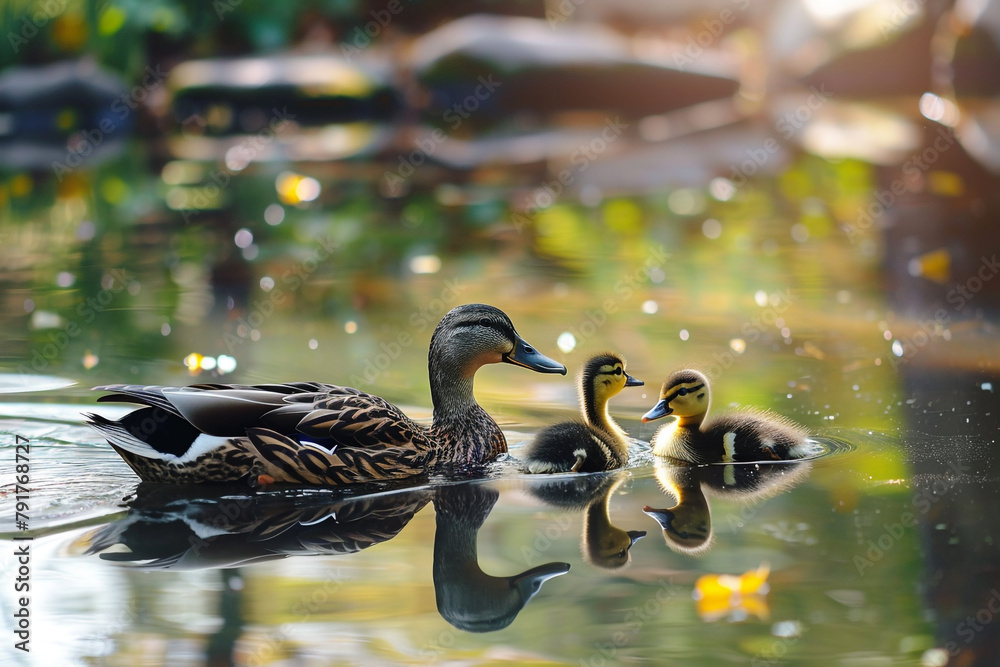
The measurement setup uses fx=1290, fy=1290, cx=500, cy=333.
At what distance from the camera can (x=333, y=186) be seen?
47.3 ft

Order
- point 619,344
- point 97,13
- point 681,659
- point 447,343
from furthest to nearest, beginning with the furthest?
point 97,13
point 619,344
point 447,343
point 681,659

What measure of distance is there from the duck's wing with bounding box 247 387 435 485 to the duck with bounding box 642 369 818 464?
1.26m

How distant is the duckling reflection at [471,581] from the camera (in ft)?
13.9

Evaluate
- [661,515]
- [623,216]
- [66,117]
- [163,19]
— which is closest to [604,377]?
[661,515]

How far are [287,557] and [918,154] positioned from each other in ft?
43.4

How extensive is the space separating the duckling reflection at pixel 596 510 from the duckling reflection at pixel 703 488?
17cm

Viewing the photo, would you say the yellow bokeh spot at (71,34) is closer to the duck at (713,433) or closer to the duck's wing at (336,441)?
the duck's wing at (336,441)

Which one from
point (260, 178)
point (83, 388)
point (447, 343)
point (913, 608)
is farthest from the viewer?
point (260, 178)

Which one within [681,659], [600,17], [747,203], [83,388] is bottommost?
[681,659]

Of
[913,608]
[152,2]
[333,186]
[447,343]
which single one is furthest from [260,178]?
[913,608]

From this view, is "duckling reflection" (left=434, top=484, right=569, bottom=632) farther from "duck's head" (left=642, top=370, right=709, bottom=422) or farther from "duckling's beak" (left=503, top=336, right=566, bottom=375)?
"duck's head" (left=642, top=370, right=709, bottom=422)

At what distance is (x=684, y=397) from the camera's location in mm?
6160

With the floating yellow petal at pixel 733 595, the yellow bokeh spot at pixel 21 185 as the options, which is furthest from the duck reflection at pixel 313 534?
the yellow bokeh spot at pixel 21 185

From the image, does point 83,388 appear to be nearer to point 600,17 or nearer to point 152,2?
point 152,2
